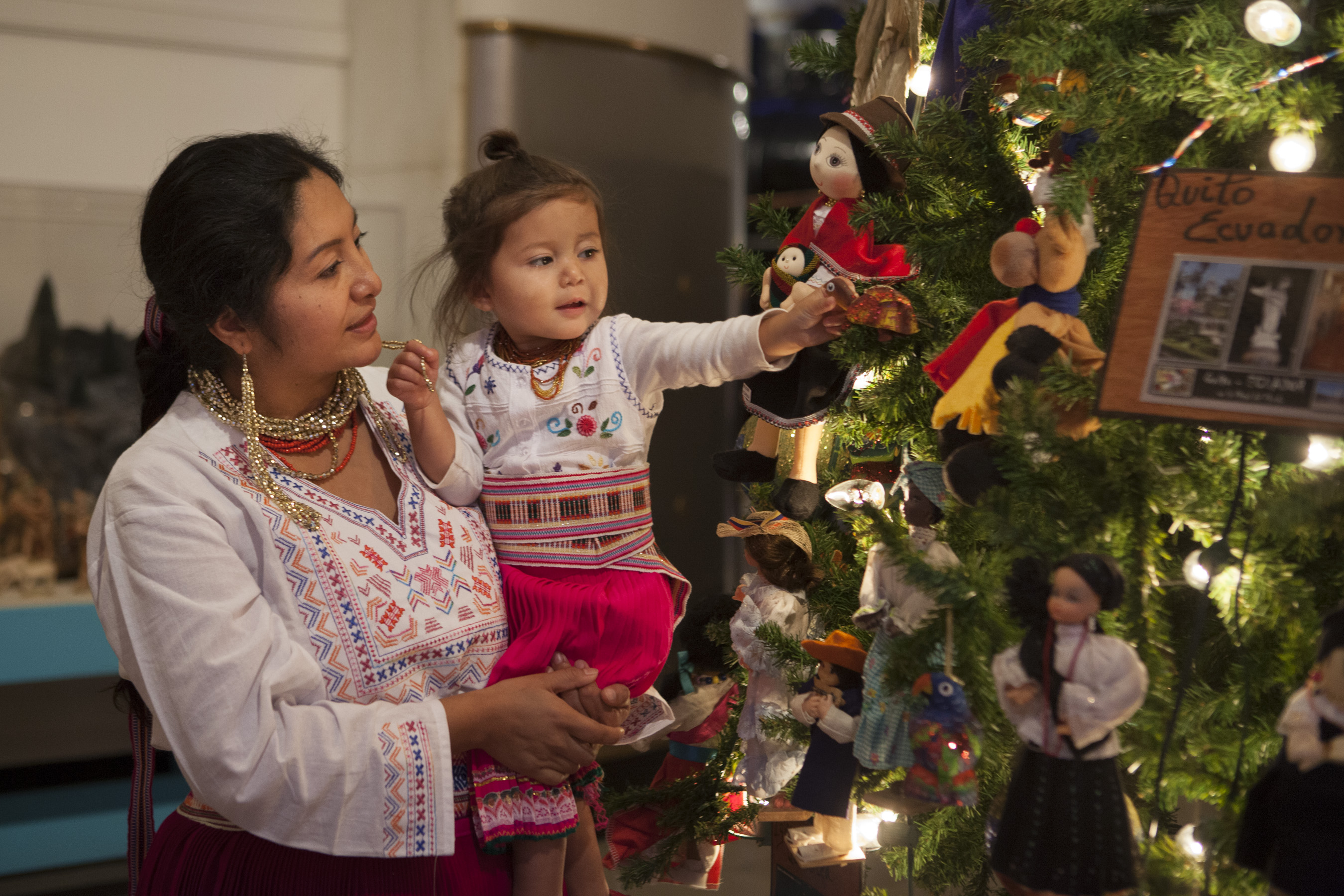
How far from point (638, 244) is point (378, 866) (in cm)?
251

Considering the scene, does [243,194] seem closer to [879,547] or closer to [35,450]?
[879,547]

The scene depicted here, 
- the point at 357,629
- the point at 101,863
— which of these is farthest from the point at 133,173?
the point at 357,629

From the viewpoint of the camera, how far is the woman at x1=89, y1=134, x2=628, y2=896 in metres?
1.15

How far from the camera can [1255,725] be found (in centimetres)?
104

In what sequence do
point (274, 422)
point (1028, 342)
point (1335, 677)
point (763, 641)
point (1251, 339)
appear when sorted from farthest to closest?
point (763, 641) < point (274, 422) < point (1028, 342) < point (1251, 339) < point (1335, 677)

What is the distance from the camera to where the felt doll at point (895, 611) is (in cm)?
110

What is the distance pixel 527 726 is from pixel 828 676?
377mm

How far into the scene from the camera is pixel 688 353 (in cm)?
134

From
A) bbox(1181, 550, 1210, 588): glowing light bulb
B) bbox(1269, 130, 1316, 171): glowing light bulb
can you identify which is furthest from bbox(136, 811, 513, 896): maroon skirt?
bbox(1269, 130, 1316, 171): glowing light bulb

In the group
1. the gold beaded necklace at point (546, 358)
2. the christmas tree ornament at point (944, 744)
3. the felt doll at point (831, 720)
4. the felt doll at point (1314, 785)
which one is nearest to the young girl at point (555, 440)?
the gold beaded necklace at point (546, 358)

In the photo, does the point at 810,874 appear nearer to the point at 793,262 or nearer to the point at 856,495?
the point at 856,495

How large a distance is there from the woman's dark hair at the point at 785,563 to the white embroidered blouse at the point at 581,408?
0.70ft

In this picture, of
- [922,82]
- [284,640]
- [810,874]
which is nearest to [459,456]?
[284,640]

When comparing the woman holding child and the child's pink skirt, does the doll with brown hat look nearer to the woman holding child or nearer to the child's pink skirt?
the woman holding child
